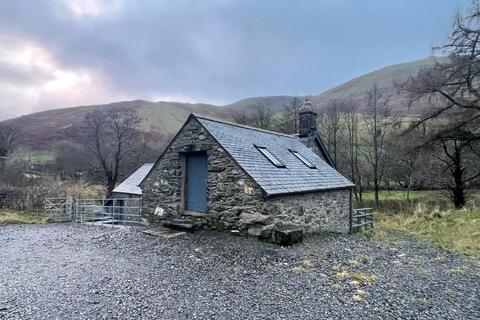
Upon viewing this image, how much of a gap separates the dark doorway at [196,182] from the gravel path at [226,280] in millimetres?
1430

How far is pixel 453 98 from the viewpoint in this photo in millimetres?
15375

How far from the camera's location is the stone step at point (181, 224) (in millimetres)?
8588

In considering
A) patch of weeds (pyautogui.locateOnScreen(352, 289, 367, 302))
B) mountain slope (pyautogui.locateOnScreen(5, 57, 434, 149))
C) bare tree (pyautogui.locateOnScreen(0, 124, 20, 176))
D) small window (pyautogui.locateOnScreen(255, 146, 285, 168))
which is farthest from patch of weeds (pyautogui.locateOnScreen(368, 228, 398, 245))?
bare tree (pyautogui.locateOnScreen(0, 124, 20, 176))

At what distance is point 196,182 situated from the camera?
9.52 m

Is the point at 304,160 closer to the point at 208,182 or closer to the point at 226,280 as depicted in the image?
the point at 208,182

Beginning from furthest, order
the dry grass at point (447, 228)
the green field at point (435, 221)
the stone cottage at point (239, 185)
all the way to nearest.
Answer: the green field at point (435, 221)
the dry grass at point (447, 228)
the stone cottage at point (239, 185)

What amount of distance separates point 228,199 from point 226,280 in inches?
138

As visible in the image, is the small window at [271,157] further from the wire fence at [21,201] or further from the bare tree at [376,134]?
the bare tree at [376,134]

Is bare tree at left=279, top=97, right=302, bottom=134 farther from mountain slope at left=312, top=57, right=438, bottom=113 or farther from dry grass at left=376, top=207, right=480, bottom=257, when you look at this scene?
mountain slope at left=312, top=57, right=438, bottom=113

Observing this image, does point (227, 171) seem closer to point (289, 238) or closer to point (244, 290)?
point (289, 238)

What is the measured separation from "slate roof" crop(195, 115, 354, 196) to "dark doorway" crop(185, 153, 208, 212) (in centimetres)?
111

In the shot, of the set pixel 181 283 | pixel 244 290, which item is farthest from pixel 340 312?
pixel 181 283

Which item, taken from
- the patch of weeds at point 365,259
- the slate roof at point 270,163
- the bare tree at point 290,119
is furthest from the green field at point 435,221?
the bare tree at point 290,119

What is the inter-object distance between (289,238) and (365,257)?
72.5 inches
